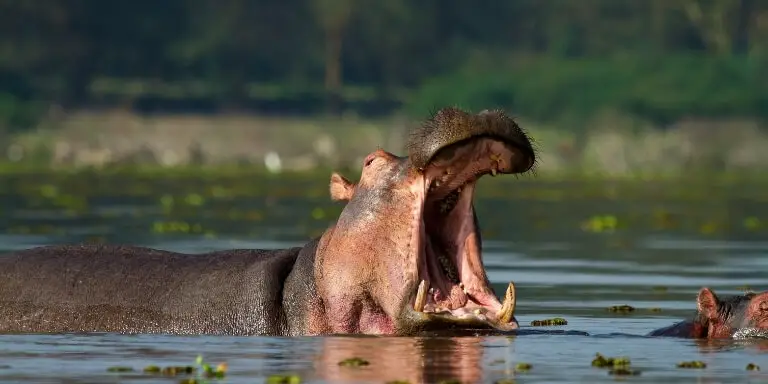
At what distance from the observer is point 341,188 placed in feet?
34.7

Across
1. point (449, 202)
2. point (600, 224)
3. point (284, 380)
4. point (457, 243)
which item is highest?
point (600, 224)

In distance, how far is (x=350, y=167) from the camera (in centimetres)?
4366

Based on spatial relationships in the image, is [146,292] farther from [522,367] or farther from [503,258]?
[503,258]

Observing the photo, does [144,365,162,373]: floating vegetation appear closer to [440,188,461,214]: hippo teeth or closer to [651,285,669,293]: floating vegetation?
[440,188,461,214]: hippo teeth

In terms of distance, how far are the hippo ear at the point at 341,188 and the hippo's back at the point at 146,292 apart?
0.35 m

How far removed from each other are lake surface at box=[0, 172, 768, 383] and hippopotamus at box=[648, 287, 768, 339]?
0.21 meters

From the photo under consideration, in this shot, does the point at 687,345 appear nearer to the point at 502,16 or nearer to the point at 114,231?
the point at 114,231

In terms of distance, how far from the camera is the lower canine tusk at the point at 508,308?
991 centimetres

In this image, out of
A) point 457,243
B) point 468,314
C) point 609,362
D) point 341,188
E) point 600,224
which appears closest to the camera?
point 609,362

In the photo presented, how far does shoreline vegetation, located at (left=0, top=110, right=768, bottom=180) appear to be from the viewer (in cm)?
4462

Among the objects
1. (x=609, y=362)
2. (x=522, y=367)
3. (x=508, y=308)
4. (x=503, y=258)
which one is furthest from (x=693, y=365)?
(x=503, y=258)

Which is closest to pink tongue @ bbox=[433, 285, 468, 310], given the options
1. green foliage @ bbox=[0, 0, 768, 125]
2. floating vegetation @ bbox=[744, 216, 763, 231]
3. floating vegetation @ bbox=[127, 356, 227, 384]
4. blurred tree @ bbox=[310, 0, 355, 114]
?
floating vegetation @ bbox=[127, 356, 227, 384]

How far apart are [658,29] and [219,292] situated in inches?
1977

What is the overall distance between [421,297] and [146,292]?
1.45m
